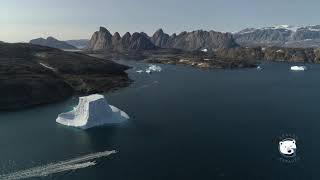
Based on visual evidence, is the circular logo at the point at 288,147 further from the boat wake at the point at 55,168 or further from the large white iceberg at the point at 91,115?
the large white iceberg at the point at 91,115

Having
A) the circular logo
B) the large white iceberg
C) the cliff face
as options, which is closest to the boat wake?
the large white iceberg

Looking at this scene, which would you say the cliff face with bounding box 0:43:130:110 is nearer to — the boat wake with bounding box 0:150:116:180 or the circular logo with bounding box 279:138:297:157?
the boat wake with bounding box 0:150:116:180

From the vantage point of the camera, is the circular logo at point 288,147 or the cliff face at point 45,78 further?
the cliff face at point 45,78

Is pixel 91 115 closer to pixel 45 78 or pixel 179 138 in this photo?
pixel 179 138

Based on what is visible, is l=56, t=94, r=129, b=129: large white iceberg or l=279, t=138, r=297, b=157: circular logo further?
l=56, t=94, r=129, b=129: large white iceberg

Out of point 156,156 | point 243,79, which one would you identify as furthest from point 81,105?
point 243,79

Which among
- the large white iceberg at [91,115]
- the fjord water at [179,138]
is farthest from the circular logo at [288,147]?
the large white iceberg at [91,115]

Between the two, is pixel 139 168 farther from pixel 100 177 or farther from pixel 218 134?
pixel 218 134
